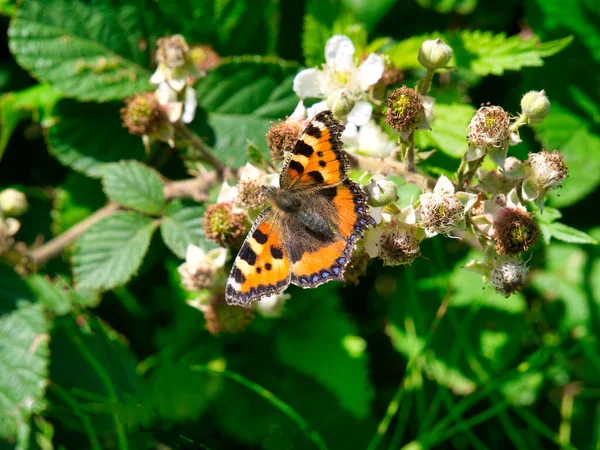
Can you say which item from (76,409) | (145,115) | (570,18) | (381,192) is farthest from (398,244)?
(76,409)

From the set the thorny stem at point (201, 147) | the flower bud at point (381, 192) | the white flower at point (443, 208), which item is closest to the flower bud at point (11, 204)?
the thorny stem at point (201, 147)

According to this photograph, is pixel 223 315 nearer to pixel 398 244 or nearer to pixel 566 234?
pixel 398 244

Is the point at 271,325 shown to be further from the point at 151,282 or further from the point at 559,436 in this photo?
the point at 559,436

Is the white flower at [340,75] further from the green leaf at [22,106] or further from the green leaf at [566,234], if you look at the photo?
the green leaf at [22,106]

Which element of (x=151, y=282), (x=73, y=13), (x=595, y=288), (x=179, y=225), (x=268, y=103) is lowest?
(x=151, y=282)

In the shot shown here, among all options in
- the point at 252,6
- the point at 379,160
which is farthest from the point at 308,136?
the point at 252,6

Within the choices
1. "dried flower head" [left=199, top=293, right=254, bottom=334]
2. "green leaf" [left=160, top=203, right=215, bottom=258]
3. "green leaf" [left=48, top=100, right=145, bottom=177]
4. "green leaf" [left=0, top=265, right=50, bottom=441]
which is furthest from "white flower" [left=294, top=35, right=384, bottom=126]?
"green leaf" [left=0, top=265, right=50, bottom=441]
